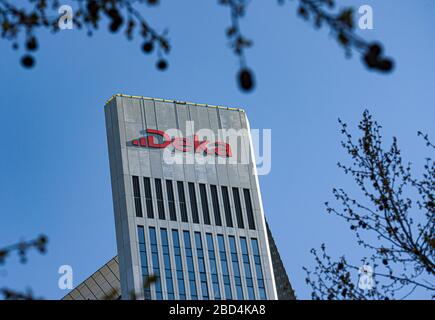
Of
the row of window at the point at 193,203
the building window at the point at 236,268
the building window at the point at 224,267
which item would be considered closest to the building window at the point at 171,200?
the row of window at the point at 193,203

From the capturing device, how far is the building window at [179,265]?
72250 millimetres

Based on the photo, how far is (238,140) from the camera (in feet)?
277

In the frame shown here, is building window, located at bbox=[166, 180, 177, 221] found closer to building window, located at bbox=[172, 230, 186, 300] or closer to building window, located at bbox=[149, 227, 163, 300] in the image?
building window, located at bbox=[172, 230, 186, 300]

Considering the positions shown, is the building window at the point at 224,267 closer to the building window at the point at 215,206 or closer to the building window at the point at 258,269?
the building window at the point at 215,206

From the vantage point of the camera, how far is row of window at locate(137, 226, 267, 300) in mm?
72500

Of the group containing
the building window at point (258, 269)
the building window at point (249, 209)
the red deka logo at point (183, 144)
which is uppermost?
the red deka logo at point (183, 144)

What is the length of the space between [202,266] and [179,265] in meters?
1.96

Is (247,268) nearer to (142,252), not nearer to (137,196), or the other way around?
(142,252)

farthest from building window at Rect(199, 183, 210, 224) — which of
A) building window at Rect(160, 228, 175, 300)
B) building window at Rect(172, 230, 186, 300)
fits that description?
building window at Rect(160, 228, 175, 300)

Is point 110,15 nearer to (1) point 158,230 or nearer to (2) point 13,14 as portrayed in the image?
(2) point 13,14

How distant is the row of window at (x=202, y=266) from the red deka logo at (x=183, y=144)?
857 cm

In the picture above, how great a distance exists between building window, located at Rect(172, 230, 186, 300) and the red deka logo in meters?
8.75
